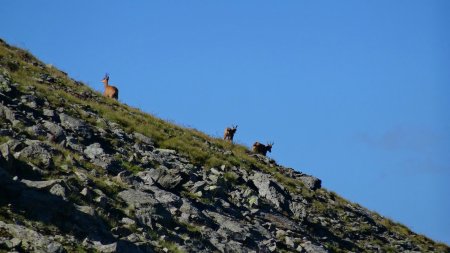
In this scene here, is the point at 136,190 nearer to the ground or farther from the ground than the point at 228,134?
nearer to the ground

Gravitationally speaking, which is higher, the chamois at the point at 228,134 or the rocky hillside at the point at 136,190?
the chamois at the point at 228,134

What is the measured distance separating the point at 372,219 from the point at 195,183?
41.5 ft

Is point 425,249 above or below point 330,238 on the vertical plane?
above

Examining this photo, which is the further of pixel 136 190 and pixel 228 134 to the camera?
pixel 228 134

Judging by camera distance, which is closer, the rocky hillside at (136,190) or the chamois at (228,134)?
the rocky hillside at (136,190)

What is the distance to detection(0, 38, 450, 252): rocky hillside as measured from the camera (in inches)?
714

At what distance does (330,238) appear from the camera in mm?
29859

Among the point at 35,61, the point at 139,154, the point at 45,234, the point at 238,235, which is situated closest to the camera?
the point at 45,234

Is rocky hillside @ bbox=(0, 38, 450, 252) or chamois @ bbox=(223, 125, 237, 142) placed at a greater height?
chamois @ bbox=(223, 125, 237, 142)

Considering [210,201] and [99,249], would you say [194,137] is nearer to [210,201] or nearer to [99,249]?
[210,201]

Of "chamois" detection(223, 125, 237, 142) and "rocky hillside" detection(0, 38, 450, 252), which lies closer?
"rocky hillside" detection(0, 38, 450, 252)

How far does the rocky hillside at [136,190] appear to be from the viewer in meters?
18.1

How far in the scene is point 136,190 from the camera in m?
23.0

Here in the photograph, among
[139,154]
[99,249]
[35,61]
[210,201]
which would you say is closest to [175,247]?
[99,249]
